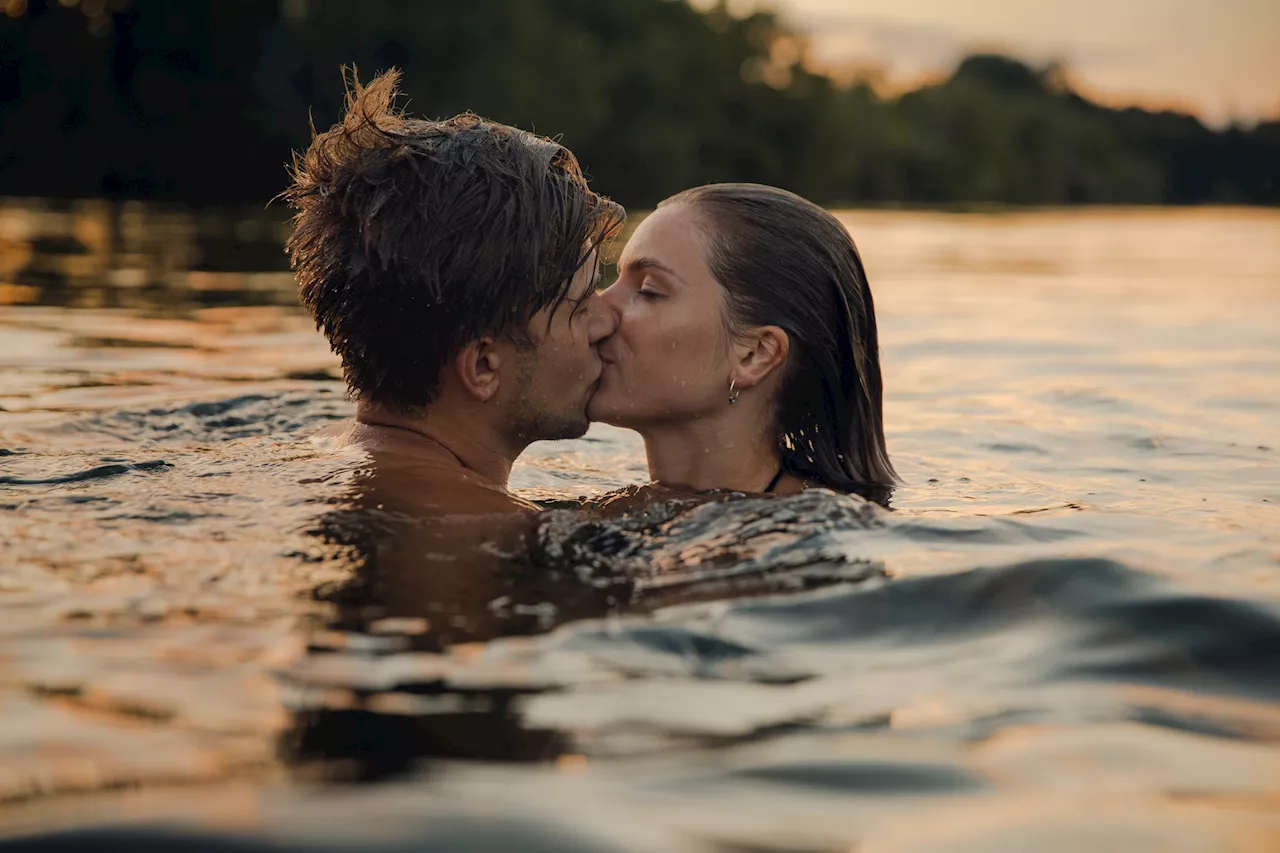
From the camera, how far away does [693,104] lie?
224 feet

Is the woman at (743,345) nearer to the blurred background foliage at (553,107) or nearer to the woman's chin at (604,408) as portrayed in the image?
the woman's chin at (604,408)

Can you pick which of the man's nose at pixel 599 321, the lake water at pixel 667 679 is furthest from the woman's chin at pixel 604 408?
the lake water at pixel 667 679

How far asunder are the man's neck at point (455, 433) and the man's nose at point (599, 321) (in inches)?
18.6

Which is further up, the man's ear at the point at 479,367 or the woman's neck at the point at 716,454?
the man's ear at the point at 479,367

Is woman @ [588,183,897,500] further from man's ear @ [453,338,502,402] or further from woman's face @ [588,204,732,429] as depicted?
A: man's ear @ [453,338,502,402]

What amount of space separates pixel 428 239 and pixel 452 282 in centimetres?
16

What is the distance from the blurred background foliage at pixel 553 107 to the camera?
39688 millimetres

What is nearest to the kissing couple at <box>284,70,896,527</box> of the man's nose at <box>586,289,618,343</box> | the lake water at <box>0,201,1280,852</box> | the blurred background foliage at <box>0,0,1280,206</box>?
the man's nose at <box>586,289,618,343</box>

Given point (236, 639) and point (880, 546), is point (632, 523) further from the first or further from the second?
point (236, 639)

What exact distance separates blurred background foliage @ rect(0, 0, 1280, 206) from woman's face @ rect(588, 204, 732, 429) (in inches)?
1353

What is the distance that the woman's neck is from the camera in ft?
16.6

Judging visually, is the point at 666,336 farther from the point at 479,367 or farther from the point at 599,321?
the point at 479,367

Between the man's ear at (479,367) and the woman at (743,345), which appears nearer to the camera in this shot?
the man's ear at (479,367)

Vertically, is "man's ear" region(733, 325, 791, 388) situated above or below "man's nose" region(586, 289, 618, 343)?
below
